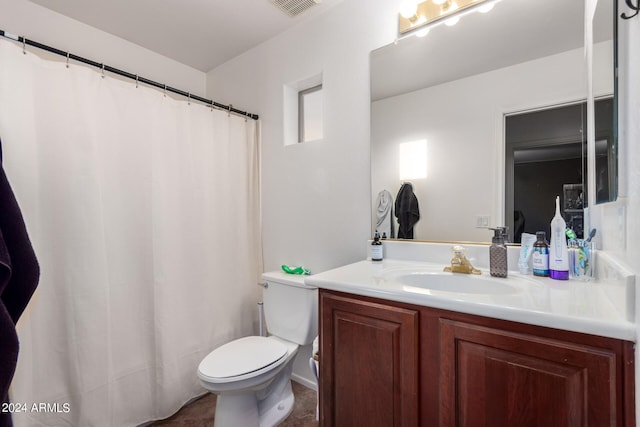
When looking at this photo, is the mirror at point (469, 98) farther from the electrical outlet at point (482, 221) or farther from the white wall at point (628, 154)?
the white wall at point (628, 154)

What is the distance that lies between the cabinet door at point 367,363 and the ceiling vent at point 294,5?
1616 millimetres

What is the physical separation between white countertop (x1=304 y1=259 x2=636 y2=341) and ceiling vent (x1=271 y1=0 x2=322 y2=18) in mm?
1533

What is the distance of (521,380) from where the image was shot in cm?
73

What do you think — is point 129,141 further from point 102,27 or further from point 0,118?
point 102,27

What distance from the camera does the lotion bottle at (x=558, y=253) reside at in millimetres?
1010

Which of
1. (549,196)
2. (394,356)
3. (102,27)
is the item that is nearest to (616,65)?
(549,196)

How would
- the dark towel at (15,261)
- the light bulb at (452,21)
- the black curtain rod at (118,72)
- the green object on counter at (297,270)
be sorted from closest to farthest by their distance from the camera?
1. the dark towel at (15,261)
2. the black curtain rod at (118,72)
3. the light bulb at (452,21)
4. the green object on counter at (297,270)

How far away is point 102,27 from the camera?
6.30 feet

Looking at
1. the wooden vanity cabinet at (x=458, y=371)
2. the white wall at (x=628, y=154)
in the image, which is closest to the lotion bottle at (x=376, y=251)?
the wooden vanity cabinet at (x=458, y=371)

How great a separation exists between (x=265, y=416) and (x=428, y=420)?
1.03m

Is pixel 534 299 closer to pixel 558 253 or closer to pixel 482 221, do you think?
pixel 558 253

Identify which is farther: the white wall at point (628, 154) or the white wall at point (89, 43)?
the white wall at point (89, 43)

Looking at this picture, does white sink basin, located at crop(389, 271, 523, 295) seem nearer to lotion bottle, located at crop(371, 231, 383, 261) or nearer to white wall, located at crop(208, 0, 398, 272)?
lotion bottle, located at crop(371, 231, 383, 261)

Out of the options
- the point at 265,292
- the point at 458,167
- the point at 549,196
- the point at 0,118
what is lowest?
the point at 265,292
